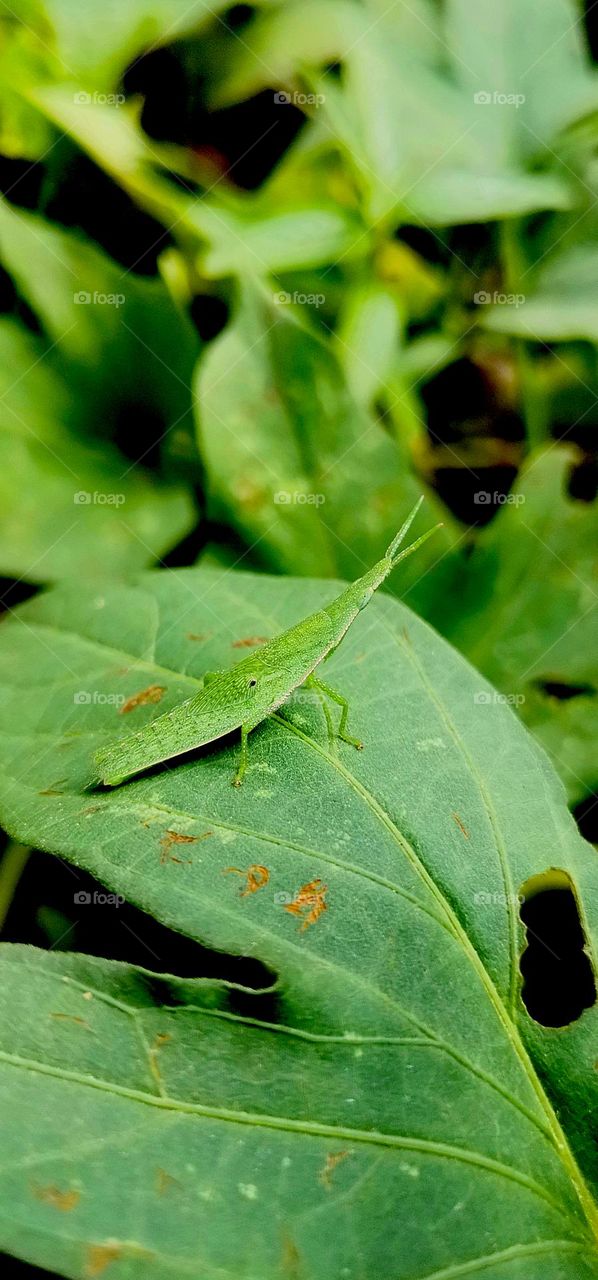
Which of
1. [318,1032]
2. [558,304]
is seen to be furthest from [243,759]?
[558,304]

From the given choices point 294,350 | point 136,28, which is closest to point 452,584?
point 294,350

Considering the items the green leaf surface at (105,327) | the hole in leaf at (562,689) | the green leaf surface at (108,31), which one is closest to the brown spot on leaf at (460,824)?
the hole in leaf at (562,689)

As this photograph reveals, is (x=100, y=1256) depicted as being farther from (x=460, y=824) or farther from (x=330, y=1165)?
(x=460, y=824)

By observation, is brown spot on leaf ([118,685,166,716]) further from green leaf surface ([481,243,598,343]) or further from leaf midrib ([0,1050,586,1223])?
green leaf surface ([481,243,598,343])

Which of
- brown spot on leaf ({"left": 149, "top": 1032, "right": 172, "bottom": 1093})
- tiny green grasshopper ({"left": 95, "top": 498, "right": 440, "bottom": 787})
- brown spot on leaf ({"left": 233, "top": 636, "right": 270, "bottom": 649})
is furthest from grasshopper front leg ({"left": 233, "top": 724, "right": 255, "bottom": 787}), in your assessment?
brown spot on leaf ({"left": 149, "top": 1032, "right": 172, "bottom": 1093})

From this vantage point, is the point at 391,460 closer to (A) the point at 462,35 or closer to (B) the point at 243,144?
(B) the point at 243,144

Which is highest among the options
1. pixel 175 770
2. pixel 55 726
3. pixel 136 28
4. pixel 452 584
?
pixel 136 28
